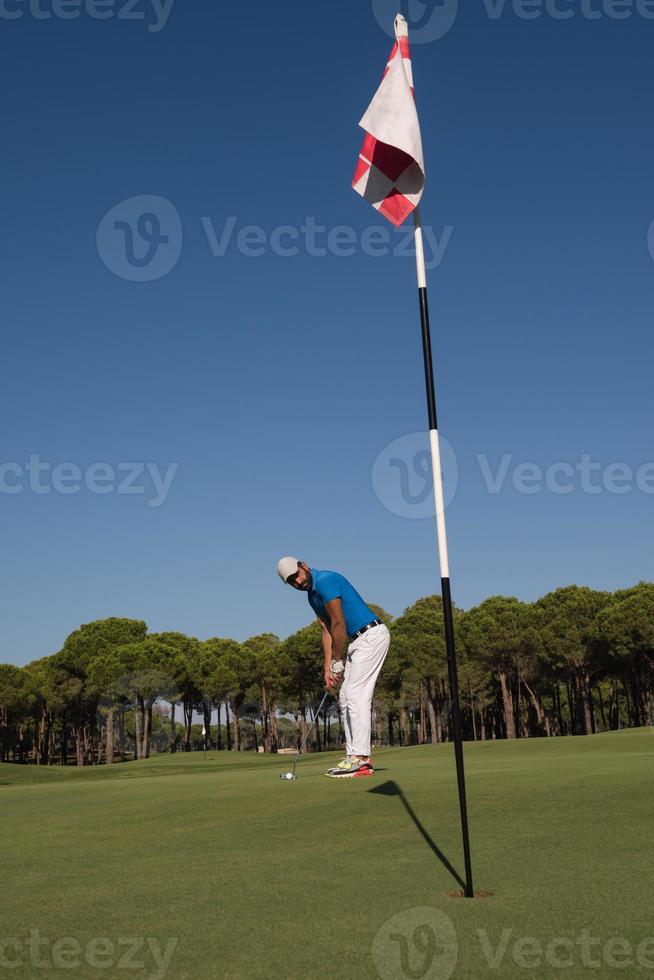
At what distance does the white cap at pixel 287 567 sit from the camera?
1048cm

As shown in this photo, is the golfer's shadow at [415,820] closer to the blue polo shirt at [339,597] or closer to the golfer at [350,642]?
the golfer at [350,642]

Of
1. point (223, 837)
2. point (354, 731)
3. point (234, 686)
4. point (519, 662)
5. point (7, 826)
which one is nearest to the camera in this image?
point (223, 837)

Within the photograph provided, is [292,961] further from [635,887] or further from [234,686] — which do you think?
[234,686]

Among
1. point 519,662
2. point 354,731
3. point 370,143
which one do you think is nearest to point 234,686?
point 519,662

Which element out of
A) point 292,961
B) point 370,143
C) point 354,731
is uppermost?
point 370,143

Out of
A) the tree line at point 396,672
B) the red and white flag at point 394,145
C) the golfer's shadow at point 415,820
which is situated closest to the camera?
the golfer's shadow at point 415,820

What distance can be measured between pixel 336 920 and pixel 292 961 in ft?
2.32

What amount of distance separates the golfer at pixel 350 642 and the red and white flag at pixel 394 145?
4698mm

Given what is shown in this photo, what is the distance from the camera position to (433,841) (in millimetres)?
6832

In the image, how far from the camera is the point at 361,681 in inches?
430
